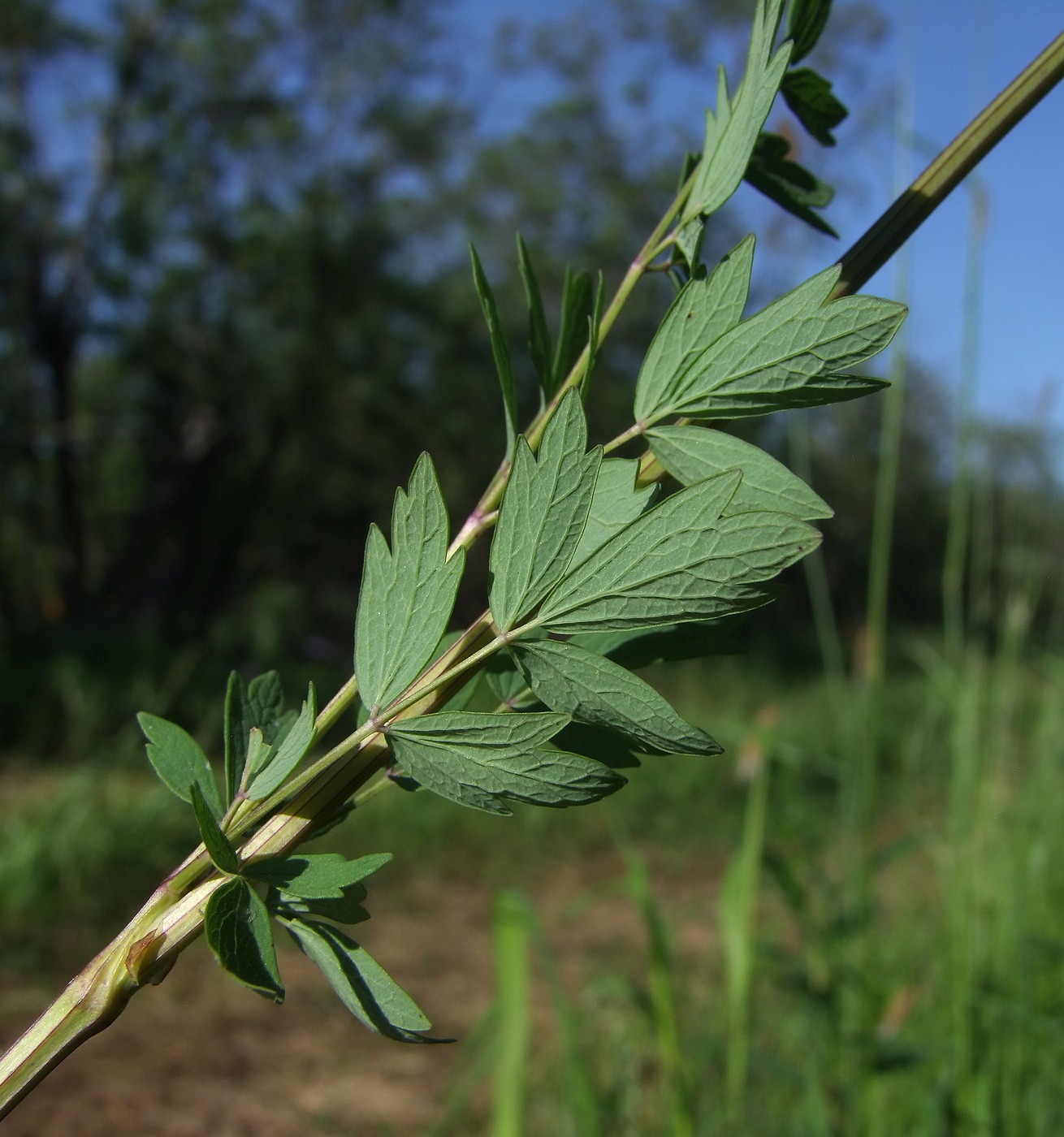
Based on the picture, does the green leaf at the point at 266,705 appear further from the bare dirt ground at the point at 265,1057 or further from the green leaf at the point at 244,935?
the bare dirt ground at the point at 265,1057

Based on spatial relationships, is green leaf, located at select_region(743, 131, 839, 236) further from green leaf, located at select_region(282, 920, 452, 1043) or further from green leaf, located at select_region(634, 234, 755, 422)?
green leaf, located at select_region(282, 920, 452, 1043)

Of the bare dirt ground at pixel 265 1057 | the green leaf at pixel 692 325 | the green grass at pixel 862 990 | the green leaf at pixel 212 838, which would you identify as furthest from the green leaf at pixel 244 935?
the bare dirt ground at pixel 265 1057

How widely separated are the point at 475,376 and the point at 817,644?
3.48 meters

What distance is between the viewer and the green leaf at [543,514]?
0.51ft

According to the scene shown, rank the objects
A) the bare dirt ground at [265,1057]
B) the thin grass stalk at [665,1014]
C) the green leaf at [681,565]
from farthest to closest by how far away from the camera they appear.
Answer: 1. the bare dirt ground at [265,1057]
2. the thin grass stalk at [665,1014]
3. the green leaf at [681,565]

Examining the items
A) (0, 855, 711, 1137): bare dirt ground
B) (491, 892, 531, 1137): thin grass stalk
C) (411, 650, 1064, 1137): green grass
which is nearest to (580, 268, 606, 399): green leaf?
(491, 892, 531, 1137): thin grass stalk

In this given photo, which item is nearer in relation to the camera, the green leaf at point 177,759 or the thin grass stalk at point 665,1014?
the green leaf at point 177,759

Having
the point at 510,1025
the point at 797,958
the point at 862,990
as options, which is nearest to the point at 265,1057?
the point at 797,958

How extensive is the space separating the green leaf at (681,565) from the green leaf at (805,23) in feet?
0.35

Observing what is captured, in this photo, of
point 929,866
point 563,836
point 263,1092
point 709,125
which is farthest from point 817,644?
point 709,125

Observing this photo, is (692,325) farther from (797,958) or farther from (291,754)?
(797,958)

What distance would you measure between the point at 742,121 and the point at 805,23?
0.03m

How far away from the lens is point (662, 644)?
0.64ft

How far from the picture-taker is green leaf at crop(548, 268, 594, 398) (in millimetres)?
208
